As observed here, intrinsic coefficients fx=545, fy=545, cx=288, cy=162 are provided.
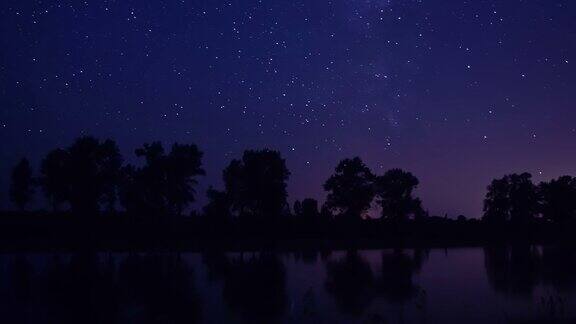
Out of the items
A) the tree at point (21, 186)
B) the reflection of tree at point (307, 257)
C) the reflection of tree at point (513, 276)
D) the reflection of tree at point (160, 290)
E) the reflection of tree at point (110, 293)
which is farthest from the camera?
the tree at point (21, 186)

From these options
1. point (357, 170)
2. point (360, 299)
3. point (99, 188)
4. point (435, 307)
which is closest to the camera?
point (435, 307)

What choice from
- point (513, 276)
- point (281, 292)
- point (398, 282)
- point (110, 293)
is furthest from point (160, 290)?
point (513, 276)

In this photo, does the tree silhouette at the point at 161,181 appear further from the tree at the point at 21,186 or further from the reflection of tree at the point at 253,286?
the tree at the point at 21,186

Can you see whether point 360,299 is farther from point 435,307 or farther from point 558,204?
point 558,204

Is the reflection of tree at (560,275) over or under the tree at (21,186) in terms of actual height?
under

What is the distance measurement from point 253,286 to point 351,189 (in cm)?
7274

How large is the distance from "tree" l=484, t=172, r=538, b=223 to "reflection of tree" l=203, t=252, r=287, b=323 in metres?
88.6

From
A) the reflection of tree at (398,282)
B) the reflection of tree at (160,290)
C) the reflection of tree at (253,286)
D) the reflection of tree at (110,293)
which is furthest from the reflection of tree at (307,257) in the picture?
the reflection of tree at (110,293)

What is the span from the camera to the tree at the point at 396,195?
358 ft

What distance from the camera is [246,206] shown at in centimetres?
7631

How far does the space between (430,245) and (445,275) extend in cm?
4486

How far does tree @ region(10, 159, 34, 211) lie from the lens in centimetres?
9331

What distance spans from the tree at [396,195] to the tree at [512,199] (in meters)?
20.2

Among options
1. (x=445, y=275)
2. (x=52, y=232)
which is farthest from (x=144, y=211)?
(x=445, y=275)
